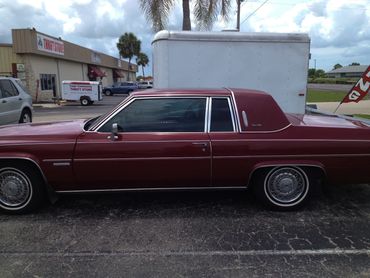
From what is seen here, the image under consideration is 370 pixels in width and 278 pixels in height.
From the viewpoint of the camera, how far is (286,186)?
15.1ft

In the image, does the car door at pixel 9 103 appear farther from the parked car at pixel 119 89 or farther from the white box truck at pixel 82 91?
the parked car at pixel 119 89

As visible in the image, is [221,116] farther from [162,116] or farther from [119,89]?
[119,89]

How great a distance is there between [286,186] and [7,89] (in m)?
8.33

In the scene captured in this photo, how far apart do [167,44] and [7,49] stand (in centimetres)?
2317

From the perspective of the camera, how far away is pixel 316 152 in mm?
4461

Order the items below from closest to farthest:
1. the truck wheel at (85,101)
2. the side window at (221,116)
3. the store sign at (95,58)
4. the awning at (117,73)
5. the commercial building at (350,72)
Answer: the side window at (221,116) < the truck wheel at (85,101) < the store sign at (95,58) < the awning at (117,73) < the commercial building at (350,72)

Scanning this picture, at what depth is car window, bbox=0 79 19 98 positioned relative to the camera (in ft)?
32.6

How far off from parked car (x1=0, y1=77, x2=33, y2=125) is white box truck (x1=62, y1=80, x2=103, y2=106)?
16.4 m

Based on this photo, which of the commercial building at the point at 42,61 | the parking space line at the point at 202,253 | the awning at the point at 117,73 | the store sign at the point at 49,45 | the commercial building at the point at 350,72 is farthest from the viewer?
the commercial building at the point at 350,72

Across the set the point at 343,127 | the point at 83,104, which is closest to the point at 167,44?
the point at 343,127

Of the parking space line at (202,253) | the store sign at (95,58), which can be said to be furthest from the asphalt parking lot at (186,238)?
the store sign at (95,58)

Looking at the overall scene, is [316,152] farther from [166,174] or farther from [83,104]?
[83,104]

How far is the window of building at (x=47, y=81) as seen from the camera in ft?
99.3

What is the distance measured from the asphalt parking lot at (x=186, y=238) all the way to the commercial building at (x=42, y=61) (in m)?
25.2
